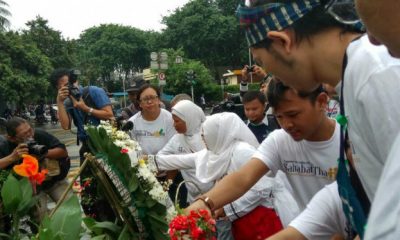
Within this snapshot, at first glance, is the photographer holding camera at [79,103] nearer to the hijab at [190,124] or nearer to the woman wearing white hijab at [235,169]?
the hijab at [190,124]

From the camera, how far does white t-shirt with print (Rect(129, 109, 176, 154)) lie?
16.6 feet

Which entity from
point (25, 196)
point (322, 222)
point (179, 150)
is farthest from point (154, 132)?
point (322, 222)

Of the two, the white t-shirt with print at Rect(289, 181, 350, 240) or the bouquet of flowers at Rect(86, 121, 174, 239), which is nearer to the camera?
Answer: the white t-shirt with print at Rect(289, 181, 350, 240)

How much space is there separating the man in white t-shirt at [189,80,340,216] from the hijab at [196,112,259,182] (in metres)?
0.97

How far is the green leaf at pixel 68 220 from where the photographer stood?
90.0 inches

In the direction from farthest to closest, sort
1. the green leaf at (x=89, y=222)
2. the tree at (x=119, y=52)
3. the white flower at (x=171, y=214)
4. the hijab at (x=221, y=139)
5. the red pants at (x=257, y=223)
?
the tree at (x=119, y=52) → the hijab at (x=221, y=139) → the red pants at (x=257, y=223) → the green leaf at (x=89, y=222) → the white flower at (x=171, y=214)

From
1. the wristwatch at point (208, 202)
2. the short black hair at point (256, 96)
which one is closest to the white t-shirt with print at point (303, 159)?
the wristwatch at point (208, 202)

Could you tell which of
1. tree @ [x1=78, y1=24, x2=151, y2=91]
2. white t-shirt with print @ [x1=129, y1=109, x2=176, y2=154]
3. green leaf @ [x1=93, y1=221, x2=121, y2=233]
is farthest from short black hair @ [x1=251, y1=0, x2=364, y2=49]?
tree @ [x1=78, y1=24, x2=151, y2=91]

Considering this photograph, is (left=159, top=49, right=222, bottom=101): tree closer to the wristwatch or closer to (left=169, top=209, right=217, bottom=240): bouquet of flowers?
the wristwatch

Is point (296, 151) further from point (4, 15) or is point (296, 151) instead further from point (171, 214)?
point (4, 15)

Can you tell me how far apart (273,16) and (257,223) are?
1.93 m

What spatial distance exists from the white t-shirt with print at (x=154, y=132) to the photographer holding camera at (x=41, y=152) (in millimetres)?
885

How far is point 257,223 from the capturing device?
3127 mm

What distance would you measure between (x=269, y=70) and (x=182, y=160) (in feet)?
9.15
